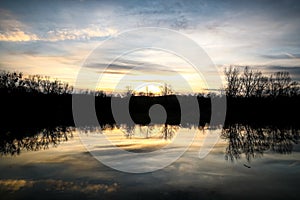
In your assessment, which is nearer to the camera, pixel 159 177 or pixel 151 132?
pixel 159 177

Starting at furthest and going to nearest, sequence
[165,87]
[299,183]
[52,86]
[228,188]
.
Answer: [165,87] → [52,86] → [299,183] → [228,188]

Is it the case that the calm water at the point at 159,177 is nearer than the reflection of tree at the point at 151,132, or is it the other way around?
the calm water at the point at 159,177

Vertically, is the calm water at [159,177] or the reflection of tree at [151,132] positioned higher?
the reflection of tree at [151,132]

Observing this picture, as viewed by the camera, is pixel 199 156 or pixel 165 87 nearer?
pixel 199 156

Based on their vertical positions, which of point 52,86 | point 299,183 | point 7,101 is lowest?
point 299,183

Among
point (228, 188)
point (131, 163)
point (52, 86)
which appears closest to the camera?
point (228, 188)

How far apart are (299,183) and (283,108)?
76.7m

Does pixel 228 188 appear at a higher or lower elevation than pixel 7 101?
lower

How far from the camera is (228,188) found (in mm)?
8281

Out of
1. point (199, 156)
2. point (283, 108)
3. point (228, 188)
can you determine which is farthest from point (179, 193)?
point (283, 108)

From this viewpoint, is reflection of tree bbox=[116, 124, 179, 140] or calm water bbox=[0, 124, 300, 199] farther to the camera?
reflection of tree bbox=[116, 124, 179, 140]

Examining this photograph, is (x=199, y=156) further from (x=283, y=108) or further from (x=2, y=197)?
(x=283, y=108)

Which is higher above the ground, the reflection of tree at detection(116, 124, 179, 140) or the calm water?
the reflection of tree at detection(116, 124, 179, 140)

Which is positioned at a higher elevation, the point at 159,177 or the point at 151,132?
the point at 151,132
